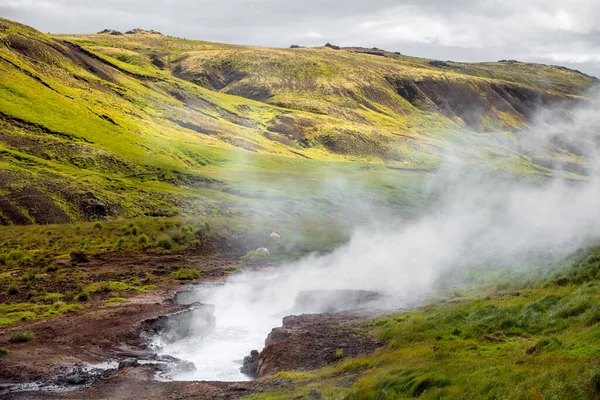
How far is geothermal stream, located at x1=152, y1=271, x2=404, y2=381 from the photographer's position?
24.3 meters

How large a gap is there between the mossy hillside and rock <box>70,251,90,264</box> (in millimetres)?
26929

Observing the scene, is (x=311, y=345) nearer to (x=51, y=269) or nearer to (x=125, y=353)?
(x=125, y=353)

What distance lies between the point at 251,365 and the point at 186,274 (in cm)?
2003

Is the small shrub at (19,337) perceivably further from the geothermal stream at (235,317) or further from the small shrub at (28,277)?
the small shrub at (28,277)

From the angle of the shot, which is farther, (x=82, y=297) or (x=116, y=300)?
(x=116, y=300)

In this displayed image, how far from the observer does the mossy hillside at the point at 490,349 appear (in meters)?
14.0

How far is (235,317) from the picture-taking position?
32.1 meters

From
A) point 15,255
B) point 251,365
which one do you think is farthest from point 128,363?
point 15,255

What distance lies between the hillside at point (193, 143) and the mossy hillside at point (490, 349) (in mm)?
45314

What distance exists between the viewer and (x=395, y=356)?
20031 millimetres

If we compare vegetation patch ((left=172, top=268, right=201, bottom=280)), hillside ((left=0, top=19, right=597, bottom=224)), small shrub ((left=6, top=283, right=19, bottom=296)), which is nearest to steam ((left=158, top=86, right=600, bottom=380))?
vegetation patch ((left=172, top=268, right=201, bottom=280))

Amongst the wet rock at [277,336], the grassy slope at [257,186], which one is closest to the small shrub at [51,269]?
the grassy slope at [257,186]

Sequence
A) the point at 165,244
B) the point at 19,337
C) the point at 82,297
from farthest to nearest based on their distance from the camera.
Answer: the point at 165,244 < the point at 82,297 < the point at 19,337

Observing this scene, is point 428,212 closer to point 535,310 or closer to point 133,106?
point 535,310
